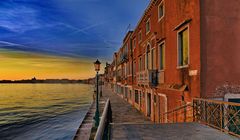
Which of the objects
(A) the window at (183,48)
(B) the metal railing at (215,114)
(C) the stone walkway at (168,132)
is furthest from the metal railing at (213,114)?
(A) the window at (183,48)

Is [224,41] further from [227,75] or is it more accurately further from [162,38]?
[162,38]

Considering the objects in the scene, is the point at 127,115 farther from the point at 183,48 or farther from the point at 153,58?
the point at 183,48

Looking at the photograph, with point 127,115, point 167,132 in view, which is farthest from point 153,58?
point 167,132

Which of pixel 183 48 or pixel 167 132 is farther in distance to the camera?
pixel 183 48

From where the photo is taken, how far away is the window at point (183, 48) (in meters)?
9.55

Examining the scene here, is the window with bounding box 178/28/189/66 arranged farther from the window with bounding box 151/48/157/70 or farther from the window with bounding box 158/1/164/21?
the window with bounding box 151/48/157/70

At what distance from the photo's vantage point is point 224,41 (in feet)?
26.5

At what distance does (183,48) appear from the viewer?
1000cm

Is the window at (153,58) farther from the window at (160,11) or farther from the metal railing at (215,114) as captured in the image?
the metal railing at (215,114)

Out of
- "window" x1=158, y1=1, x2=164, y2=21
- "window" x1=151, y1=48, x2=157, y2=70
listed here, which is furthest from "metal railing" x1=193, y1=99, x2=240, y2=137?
"window" x1=158, y1=1, x2=164, y2=21

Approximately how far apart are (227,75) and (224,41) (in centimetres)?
135

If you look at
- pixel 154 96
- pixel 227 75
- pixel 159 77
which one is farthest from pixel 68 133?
pixel 227 75

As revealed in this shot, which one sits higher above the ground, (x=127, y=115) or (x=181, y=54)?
(x=181, y=54)

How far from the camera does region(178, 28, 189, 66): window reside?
9.55 meters
